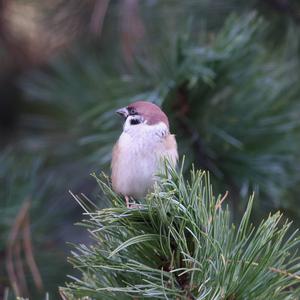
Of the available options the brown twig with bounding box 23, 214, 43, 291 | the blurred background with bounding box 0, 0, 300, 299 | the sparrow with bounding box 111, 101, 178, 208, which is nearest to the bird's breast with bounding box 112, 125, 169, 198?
the sparrow with bounding box 111, 101, 178, 208

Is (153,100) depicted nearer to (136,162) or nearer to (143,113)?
(143,113)

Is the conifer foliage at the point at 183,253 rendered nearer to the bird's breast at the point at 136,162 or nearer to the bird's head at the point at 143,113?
the bird's breast at the point at 136,162

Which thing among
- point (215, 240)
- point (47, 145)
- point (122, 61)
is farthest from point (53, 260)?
point (215, 240)

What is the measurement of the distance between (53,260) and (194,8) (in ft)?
Answer: 4.02

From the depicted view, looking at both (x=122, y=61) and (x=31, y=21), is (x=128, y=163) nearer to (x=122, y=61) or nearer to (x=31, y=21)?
(x=122, y=61)

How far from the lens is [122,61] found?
3.13 m

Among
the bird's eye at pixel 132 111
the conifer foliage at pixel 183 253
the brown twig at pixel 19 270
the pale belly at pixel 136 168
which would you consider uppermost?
the bird's eye at pixel 132 111

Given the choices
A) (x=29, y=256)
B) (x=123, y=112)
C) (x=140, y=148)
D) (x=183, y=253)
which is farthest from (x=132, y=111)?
(x=183, y=253)

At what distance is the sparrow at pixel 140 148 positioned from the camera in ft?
7.38

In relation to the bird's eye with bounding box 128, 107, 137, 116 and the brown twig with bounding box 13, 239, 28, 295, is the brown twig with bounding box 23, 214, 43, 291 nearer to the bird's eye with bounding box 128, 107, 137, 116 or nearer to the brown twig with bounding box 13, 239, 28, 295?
the brown twig with bounding box 13, 239, 28, 295

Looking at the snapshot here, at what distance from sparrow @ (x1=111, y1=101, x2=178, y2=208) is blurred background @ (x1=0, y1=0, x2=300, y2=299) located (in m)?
0.19

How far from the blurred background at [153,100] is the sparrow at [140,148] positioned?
185 mm

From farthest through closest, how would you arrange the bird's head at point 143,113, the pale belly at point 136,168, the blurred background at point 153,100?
the blurred background at point 153,100
the bird's head at point 143,113
the pale belly at point 136,168

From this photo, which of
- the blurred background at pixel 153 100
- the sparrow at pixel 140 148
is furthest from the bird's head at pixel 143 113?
the blurred background at pixel 153 100
